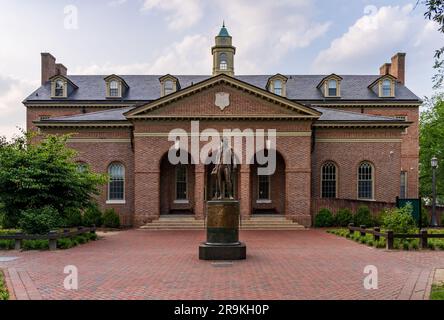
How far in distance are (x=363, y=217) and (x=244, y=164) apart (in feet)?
25.9

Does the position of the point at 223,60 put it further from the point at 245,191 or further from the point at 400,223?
the point at 400,223

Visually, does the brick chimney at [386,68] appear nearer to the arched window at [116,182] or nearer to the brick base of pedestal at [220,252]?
the arched window at [116,182]

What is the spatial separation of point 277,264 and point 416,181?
33.2 m

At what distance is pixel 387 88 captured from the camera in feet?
144

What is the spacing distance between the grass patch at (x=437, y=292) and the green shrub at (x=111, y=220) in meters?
22.1

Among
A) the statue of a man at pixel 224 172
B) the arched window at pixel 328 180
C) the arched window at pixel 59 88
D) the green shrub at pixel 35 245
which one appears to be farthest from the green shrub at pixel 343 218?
the arched window at pixel 59 88

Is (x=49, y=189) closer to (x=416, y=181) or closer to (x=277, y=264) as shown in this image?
(x=277, y=264)

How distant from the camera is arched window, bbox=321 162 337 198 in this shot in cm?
3381

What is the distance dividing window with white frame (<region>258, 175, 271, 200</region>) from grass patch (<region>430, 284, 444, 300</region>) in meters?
22.2

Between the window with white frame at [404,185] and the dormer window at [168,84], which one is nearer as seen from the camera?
the dormer window at [168,84]

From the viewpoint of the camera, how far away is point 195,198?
1206 inches

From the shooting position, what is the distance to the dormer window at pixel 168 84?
41.6 meters
